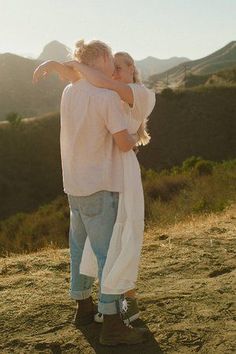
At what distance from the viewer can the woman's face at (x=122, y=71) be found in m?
3.22

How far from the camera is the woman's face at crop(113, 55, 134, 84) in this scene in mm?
3221

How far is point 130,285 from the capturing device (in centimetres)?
313

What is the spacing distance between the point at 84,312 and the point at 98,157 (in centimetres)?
113

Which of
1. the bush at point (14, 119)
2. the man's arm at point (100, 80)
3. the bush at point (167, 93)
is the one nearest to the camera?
the man's arm at point (100, 80)

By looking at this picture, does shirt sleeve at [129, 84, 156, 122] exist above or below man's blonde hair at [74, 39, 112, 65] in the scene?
below

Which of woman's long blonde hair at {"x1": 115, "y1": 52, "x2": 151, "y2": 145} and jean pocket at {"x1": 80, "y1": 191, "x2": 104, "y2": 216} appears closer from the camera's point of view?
jean pocket at {"x1": 80, "y1": 191, "x2": 104, "y2": 216}

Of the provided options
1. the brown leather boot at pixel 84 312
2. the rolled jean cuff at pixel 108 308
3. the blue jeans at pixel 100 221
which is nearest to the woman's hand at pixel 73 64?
the blue jeans at pixel 100 221

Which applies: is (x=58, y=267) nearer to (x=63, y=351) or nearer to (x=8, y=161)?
(x=63, y=351)

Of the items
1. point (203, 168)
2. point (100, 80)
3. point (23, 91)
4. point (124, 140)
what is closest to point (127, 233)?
point (124, 140)

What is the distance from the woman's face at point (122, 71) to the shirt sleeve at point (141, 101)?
11 centimetres

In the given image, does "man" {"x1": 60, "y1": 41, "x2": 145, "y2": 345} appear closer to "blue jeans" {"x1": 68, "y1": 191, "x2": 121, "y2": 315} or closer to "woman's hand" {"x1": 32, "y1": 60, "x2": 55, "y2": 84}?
"blue jeans" {"x1": 68, "y1": 191, "x2": 121, "y2": 315}

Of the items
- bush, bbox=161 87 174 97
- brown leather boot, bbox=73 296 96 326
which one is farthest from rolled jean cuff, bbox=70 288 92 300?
bush, bbox=161 87 174 97

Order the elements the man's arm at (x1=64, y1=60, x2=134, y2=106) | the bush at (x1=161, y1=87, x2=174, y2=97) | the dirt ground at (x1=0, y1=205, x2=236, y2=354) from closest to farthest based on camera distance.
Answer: the man's arm at (x1=64, y1=60, x2=134, y2=106), the dirt ground at (x1=0, y1=205, x2=236, y2=354), the bush at (x1=161, y1=87, x2=174, y2=97)

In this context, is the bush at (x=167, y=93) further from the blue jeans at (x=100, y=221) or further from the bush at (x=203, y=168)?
the blue jeans at (x=100, y=221)
